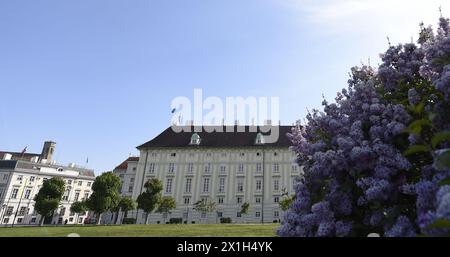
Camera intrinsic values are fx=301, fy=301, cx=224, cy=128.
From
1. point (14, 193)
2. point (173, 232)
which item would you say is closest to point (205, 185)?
point (173, 232)

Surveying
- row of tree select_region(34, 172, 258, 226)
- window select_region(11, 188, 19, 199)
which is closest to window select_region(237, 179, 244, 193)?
row of tree select_region(34, 172, 258, 226)

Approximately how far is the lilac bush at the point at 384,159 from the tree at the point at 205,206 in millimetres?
50521

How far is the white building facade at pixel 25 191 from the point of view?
76.6 metres

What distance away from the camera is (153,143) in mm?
65062

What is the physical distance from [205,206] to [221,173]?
8.64m

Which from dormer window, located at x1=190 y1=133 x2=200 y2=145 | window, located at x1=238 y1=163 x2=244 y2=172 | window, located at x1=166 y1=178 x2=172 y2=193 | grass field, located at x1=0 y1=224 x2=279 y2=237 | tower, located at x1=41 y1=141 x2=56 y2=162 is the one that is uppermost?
tower, located at x1=41 y1=141 x2=56 y2=162

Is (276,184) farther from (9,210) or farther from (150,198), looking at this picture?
(9,210)

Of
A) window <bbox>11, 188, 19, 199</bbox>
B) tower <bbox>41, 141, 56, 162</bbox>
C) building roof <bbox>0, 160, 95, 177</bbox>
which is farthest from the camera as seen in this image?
tower <bbox>41, 141, 56, 162</bbox>

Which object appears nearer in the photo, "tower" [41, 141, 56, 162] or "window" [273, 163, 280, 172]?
"window" [273, 163, 280, 172]

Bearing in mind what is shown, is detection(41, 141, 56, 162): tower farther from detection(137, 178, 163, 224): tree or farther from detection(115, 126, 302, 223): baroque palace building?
detection(137, 178, 163, 224): tree

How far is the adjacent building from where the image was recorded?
252 feet

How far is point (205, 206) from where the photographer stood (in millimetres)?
54031

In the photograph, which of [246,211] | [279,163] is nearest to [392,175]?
[246,211]
